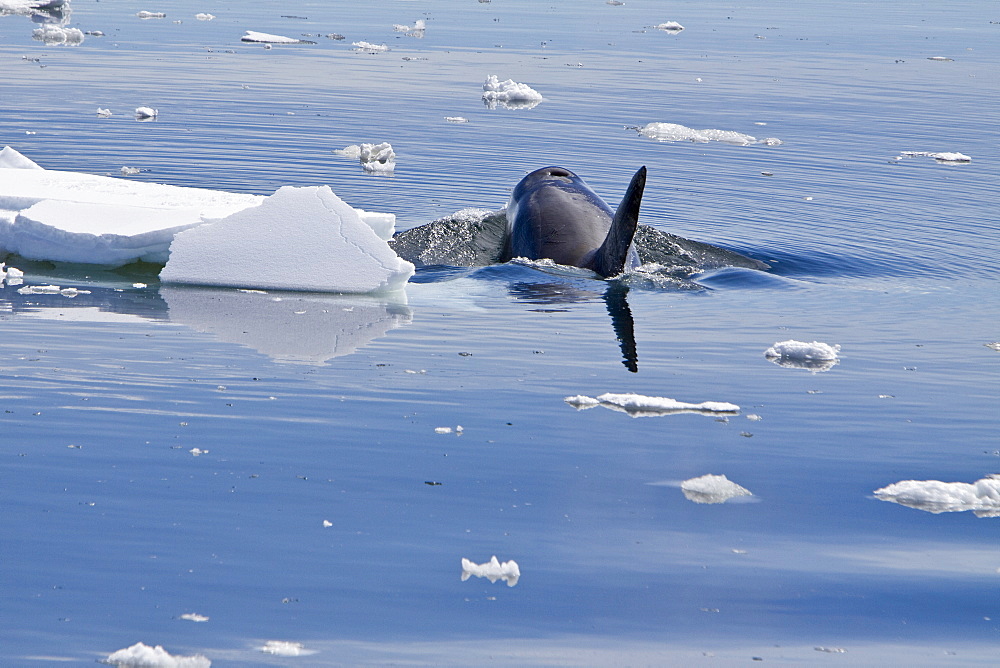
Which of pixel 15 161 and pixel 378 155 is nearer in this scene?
pixel 15 161

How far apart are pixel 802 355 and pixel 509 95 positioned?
53.1ft

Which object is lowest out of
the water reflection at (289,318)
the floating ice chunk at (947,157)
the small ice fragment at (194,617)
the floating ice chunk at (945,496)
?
the water reflection at (289,318)

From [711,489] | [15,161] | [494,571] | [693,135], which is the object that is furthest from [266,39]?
[494,571]

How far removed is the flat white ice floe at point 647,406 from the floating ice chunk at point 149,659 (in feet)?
11.8

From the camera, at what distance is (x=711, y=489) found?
20.7 ft

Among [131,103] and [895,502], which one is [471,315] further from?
[131,103]

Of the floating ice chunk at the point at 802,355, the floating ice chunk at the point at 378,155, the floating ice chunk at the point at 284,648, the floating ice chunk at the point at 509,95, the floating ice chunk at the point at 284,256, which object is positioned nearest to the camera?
the floating ice chunk at the point at 284,648

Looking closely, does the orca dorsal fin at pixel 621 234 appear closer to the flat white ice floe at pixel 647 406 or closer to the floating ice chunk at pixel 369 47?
the flat white ice floe at pixel 647 406

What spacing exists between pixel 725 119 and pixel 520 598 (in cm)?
1940

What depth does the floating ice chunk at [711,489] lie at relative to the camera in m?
6.25

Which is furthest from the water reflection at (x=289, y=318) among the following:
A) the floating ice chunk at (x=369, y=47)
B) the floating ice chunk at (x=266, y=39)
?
the floating ice chunk at (x=266, y=39)

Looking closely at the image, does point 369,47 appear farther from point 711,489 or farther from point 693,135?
point 711,489

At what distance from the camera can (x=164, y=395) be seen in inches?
294

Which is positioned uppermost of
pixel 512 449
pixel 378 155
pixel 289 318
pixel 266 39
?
A: pixel 266 39
